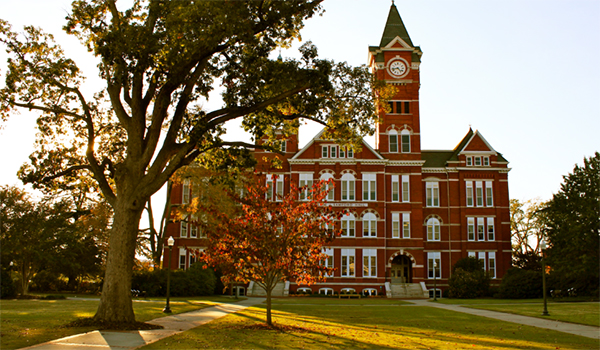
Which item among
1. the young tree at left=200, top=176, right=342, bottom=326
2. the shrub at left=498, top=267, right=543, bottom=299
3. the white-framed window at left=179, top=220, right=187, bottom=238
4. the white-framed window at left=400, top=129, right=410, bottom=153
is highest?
the white-framed window at left=400, top=129, right=410, bottom=153

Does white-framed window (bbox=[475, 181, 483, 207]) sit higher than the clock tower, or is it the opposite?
the clock tower

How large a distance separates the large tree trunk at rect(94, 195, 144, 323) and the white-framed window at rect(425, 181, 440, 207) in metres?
43.0

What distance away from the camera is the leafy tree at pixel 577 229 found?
4016 centimetres

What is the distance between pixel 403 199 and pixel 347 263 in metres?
8.72

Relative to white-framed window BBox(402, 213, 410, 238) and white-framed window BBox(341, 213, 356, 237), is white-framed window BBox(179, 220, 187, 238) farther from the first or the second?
white-framed window BBox(402, 213, 410, 238)

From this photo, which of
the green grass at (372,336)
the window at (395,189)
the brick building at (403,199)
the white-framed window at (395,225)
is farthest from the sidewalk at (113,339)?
the window at (395,189)

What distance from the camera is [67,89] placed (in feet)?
58.9

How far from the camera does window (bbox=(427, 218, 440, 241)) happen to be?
54.9m

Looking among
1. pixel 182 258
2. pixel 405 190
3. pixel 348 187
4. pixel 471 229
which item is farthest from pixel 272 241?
pixel 471 229

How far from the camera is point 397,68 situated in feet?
182

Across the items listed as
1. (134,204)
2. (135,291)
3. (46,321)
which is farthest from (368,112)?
(135,291)

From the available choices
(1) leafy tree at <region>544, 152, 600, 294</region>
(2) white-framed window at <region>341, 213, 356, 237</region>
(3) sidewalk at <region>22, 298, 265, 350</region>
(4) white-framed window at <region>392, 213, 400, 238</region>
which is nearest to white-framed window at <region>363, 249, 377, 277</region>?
(2) white-framed window at <region>341, 213, 356, 237</region>

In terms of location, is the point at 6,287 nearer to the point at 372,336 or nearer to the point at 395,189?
the point at 372,336

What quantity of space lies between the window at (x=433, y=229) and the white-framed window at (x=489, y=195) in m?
5.62
